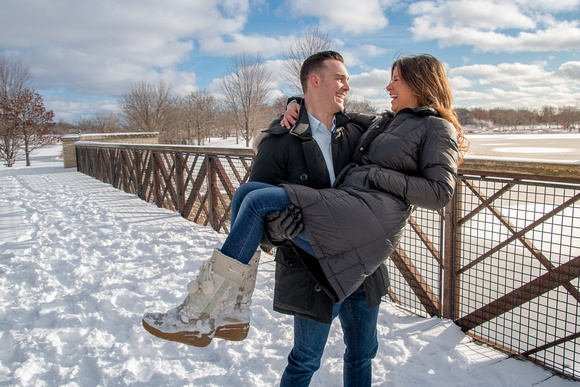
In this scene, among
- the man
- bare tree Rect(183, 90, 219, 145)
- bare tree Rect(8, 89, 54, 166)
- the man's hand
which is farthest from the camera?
bare tree Rect(183, 90, 219, 145)

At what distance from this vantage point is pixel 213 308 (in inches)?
47.9

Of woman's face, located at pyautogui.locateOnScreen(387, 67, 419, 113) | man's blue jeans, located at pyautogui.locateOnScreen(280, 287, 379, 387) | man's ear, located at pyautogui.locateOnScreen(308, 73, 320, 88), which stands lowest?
man's blue jeans, located at pyautogui.locateOnScreen(280, 287, 379, 387)

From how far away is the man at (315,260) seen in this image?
4.50ft

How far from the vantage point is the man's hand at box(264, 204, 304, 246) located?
113cm

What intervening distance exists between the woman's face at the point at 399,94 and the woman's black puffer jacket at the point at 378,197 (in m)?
0.14

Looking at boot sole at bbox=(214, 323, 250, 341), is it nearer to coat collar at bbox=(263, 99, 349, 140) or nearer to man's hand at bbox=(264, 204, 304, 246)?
man's hand at bbox=(264, 204, 304, 246)

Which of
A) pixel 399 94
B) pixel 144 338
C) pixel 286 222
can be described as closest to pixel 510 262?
pixel 399 94

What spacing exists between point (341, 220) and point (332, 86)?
0.69 meters

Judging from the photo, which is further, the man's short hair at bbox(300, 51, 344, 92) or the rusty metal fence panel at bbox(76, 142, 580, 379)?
the rusty metal fence panel at bbox(76, 142, 580, 379)

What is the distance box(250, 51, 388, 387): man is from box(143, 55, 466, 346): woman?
12 centimetres

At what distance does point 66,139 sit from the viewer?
15.8 m

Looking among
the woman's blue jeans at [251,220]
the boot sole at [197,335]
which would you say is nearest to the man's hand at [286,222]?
the woman's blue jeans at [251,220]

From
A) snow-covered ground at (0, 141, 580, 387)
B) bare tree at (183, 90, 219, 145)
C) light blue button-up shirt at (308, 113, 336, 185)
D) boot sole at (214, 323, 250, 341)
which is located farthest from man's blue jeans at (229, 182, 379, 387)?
bare tree at (183, 90, 219, 145)

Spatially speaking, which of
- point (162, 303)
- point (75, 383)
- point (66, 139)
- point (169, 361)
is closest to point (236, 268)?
point (169, 361)
